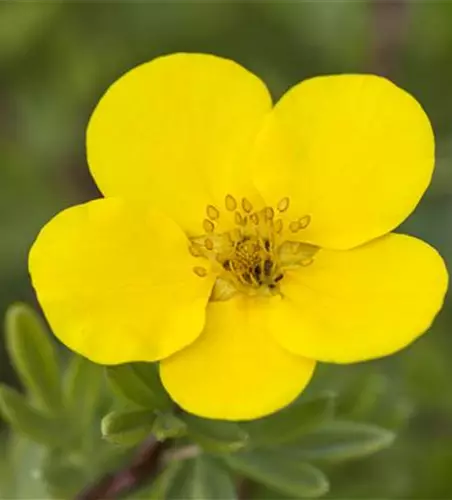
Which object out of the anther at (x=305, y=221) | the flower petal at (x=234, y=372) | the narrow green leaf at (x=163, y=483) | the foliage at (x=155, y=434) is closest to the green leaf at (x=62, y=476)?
the foliage at (x=155, y=434)

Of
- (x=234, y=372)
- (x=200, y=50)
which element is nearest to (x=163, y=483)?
(x=234, y=372)

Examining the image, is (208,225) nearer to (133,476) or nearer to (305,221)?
(305,221)

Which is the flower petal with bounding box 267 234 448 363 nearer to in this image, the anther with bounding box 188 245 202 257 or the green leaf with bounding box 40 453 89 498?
the anther with bounding box 188 245 202 257

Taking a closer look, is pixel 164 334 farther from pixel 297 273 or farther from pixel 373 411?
pixel 373 411

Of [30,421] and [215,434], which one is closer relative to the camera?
[215,434]

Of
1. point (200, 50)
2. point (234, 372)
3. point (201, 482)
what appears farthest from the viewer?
point (200, 50)

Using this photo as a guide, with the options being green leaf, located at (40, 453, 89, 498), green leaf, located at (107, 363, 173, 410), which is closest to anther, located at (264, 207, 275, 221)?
green leaf, located at (107, 363, 173, 410)

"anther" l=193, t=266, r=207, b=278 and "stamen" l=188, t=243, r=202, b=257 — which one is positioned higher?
"stamen" l=188, t=243, r=202, b=257

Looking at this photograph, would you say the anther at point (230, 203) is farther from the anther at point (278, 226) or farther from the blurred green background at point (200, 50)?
the blurred green background at point (200, 50)
